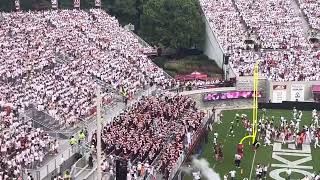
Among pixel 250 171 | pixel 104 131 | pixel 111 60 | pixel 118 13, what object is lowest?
pixel 250 171

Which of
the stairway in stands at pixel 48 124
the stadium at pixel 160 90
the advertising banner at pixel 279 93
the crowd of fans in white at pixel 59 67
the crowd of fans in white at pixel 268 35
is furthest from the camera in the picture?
the crowd of fans in white at pixel 268 35

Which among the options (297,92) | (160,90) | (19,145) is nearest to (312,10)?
(297,92)

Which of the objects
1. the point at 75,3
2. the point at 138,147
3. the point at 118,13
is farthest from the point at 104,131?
the point at 118,13

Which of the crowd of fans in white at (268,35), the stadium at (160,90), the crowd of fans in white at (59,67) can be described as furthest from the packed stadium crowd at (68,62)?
the crowd of fans in white at (268,35)

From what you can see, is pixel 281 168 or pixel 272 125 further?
pixel 272 125

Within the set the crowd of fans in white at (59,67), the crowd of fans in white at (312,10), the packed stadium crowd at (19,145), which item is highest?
the crowd of fans in white at (312,10)

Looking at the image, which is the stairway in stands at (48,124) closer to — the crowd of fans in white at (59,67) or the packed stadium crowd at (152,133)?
the crowd of fans in white at (59,67)

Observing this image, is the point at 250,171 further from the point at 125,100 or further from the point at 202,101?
the point at 202,101
